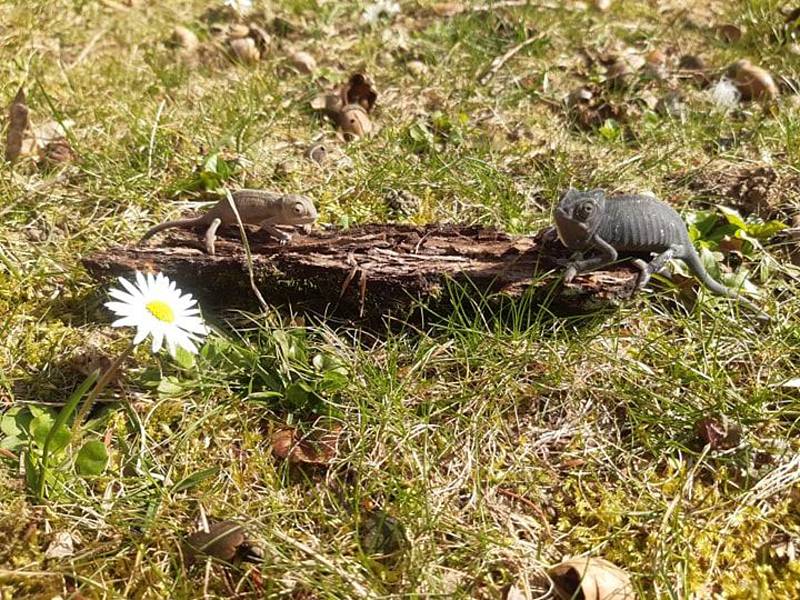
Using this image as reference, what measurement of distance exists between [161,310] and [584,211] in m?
1.57

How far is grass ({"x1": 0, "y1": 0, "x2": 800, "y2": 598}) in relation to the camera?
2.03 metres

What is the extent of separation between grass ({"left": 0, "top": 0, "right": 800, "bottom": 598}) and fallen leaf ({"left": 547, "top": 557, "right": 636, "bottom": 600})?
0.22ft

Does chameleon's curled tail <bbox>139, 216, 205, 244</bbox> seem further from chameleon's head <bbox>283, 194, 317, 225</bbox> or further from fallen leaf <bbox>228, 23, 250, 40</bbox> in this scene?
→ fallen leaf <bbox>228, 23, 250, 40</bbox>

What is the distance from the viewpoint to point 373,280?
2602 millimetres

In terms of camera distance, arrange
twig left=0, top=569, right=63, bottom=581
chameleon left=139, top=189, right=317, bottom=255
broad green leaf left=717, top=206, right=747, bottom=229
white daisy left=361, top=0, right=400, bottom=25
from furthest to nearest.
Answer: white daisy left=361, top=0, right=400, bottom=25 → broad green leaf left=717, top=206, right=747, bottom=229 → chameleon left=139, top=189, right=317, bottom=255 → twig left=0, top=569, right=63, bottom=581

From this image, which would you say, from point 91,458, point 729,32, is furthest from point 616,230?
point 729,32

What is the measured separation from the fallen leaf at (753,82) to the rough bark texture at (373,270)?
8.26 ft

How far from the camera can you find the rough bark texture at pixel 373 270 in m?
2.63

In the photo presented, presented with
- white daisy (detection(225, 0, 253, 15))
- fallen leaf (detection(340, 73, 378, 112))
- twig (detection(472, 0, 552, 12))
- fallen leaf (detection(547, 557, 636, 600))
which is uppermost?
white daisy (detection(225, 0, 253, 15))

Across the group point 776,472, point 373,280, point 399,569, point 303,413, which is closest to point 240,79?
point 373,280

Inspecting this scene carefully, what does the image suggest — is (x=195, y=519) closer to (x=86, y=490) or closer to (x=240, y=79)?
(x=86, y=490)

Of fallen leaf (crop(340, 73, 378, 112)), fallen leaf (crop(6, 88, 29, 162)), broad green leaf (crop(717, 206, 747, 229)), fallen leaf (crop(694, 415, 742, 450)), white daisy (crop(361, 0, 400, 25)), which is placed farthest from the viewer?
white daisy (crop(361, 0, 400, 25))

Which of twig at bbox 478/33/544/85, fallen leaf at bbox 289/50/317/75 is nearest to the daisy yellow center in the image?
fallen leaf at bbox 289/50/317/75

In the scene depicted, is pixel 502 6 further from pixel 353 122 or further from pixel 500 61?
pixel 353 122
